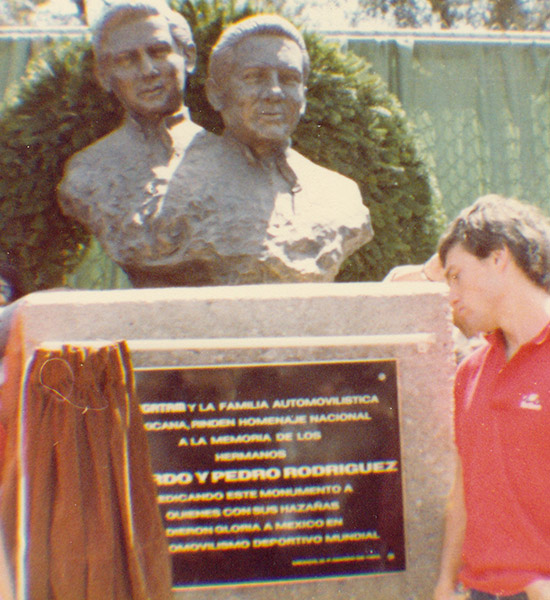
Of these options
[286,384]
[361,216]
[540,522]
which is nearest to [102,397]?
[286,384]

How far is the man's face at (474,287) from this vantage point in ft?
5.58

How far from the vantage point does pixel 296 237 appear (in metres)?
2.48

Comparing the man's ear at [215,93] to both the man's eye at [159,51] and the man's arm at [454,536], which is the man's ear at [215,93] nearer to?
the man's eye at [159,51]

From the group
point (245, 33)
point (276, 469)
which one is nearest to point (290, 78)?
point (245, 33)

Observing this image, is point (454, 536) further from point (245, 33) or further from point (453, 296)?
point (245, 33)

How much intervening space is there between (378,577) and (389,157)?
244cm

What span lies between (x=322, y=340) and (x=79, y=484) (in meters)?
0.71

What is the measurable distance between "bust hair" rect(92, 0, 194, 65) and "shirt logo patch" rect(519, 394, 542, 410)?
198 centimetres

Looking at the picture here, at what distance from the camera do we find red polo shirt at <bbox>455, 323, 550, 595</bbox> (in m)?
1.53

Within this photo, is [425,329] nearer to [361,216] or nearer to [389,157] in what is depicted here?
[361,216]

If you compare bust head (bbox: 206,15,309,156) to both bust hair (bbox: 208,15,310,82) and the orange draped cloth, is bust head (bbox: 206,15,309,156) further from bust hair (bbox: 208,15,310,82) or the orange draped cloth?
the orange draped cloth

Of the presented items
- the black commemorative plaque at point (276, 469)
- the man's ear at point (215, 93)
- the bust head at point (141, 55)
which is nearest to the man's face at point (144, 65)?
the bust head at point (141, 55)

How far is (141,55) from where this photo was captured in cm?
263

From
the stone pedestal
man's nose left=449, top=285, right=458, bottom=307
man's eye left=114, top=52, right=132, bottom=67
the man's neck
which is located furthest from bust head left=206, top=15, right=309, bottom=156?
the man's neck
